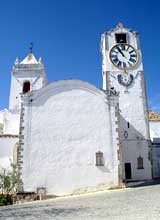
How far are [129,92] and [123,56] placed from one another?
4512mm

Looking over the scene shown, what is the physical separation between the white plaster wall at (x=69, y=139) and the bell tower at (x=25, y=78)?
10.5m

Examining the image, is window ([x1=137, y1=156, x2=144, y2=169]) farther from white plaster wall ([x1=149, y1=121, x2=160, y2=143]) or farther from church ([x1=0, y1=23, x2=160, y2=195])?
white plaster wall ([x1=149, y1=121, x2=160, y2=143])

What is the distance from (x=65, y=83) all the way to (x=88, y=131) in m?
4.52

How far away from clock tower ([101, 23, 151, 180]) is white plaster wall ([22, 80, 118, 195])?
4.58m

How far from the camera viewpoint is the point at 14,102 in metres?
29.3

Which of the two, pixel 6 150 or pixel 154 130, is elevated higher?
pixel 154 130

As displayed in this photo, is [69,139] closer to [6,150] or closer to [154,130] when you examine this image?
[6,150]

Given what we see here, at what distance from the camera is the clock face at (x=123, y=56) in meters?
27.8

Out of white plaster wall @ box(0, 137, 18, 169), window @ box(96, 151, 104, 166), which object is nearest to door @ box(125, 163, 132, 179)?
window @ box(96, 151, 104, 166)

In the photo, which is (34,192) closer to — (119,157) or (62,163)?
(62,163)

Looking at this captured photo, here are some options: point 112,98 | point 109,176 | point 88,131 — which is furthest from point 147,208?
point 112,98

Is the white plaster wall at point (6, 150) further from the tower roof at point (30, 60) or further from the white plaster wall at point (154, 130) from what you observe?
the white plaster wall at point (154, 130)

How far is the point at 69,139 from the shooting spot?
1905cm

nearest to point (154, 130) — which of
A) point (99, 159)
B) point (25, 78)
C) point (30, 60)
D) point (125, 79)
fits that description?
point (125, 79)
